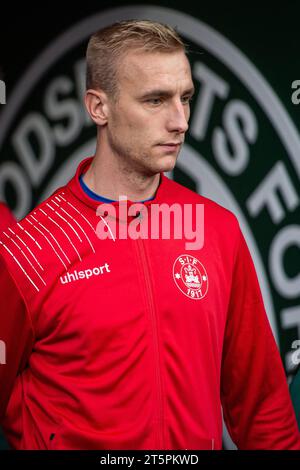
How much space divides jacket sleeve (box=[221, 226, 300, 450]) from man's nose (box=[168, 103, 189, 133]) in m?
0.40

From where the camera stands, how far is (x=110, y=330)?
2227mm

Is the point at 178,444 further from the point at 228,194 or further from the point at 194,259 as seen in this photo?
the point at 228,194

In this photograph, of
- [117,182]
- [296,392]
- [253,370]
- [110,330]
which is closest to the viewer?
[110,330]

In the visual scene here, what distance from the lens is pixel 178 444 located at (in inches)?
90.3

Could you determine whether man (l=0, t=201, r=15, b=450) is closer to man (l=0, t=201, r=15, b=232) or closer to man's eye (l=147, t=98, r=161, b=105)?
man (l=0, t=201, r=15, b=232)

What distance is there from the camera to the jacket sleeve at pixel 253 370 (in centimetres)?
248

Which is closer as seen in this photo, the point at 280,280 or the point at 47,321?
the point at 47,321

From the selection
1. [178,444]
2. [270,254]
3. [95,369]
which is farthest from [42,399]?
[270,254]

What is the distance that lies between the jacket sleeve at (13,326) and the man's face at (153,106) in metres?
0.44

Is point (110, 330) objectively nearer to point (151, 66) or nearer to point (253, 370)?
point (253, 370)

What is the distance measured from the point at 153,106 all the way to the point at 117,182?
8.6 inches

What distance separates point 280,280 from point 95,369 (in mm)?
992

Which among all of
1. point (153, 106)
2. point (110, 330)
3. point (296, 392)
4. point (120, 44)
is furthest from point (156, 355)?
point (296, 392)

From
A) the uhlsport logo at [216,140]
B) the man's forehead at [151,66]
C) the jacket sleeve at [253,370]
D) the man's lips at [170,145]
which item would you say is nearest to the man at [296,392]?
the uhlsport logo at [216,140]
